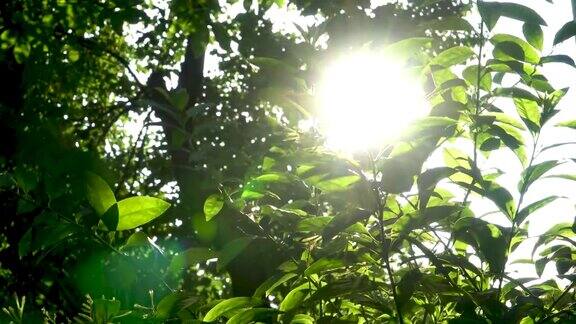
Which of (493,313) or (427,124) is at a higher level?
(427,124)

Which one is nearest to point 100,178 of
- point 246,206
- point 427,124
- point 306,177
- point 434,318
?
point 306,177

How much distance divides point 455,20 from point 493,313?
820 mm

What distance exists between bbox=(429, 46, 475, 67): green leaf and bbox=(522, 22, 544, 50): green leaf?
15 centimetres

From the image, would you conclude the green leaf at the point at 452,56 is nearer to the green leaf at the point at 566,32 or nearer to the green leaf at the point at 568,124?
the green leaf at the point at 566,32

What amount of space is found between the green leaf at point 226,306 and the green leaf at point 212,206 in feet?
0.94

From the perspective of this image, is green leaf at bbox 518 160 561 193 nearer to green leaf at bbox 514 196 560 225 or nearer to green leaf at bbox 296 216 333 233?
green leaf at bbox 514 196 560 225

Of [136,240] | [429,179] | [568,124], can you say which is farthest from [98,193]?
[568,124]

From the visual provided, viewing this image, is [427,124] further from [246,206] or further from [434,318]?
[246,206]

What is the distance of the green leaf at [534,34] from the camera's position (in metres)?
1.85

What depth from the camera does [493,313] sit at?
5.09 feet

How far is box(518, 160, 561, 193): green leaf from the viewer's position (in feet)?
6.05

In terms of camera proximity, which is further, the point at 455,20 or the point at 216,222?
the point at 216,222

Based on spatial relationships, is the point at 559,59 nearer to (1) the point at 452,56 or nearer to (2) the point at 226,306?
(1) the point at 452,56

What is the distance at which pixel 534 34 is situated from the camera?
1.85 meters
